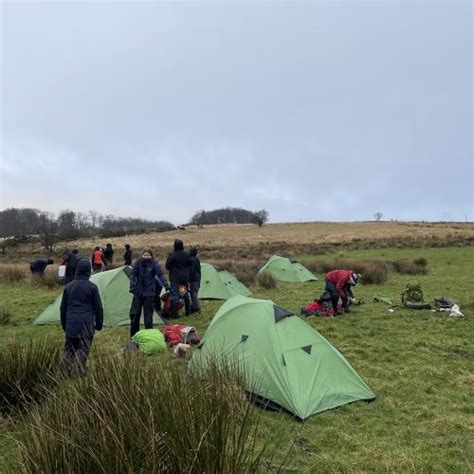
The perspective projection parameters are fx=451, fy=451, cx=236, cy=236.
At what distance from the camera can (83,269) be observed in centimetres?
696

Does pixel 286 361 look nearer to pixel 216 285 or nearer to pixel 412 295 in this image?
pixel 412 295

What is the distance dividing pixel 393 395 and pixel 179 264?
270 inches

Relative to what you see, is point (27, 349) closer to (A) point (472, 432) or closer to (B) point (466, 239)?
(A) point (472, 432)

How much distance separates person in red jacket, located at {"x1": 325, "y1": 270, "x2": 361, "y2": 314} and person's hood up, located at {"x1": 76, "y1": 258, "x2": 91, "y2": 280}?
715 centimetres

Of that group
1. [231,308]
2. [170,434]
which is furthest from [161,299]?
[170,434]

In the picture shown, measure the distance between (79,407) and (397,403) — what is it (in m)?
4.78

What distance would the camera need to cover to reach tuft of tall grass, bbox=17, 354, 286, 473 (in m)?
2.90

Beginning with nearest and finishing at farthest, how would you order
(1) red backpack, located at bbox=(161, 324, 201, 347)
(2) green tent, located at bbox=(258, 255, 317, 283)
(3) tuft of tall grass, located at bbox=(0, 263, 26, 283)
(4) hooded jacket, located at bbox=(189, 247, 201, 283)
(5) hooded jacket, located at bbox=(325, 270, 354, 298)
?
(1) red backpack, located at bbox=(161, 324, 201, 347) < (5) hooded jacket, located at bbox=(325, 270, 354, 298) < (4) hooded jacket, located at bbox=(189, 247, 201, 283) < (2) green tent, located at bbox=(258, 255, 317, 283) < (3) tuft of tall grass, located at bbox=(0, 263, 26, 283)

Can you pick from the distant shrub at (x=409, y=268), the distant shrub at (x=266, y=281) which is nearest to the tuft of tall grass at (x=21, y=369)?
the distant shrub at (x=266, y=281)

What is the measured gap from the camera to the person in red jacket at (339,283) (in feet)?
39.4

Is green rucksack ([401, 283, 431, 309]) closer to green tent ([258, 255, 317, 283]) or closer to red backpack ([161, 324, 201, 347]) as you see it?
red backpack ([161, 324, 201, 347])

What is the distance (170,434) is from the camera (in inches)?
122

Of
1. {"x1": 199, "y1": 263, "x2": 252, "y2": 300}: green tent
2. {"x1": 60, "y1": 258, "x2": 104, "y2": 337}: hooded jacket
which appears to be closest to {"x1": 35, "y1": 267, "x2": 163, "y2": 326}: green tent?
{"x1": 199, "y1": 263, "x2": 252, "y2": 300}: green tent

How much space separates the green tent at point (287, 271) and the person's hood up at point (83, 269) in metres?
14.3
